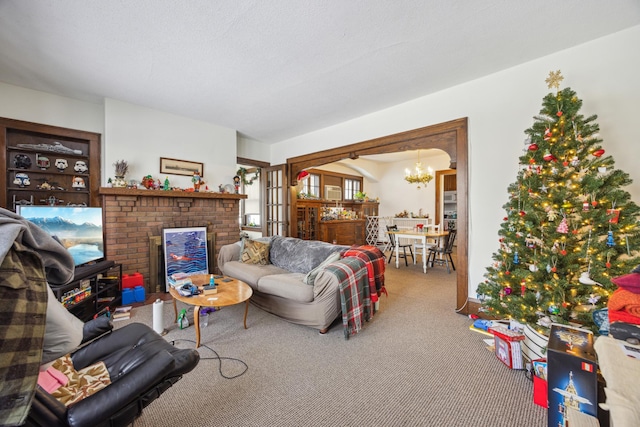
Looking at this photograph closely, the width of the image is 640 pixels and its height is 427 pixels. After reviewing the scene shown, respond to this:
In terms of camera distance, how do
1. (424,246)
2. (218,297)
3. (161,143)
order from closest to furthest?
(218,297)
(161,143)
(424,246)

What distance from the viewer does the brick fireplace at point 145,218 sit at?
141 inches

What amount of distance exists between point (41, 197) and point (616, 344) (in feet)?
18.9

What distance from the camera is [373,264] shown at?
3016mm

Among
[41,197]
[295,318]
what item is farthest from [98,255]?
[295,318]

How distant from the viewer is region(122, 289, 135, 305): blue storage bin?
3.35 m

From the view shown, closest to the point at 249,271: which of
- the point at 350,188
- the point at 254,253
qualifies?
the point at 254,253

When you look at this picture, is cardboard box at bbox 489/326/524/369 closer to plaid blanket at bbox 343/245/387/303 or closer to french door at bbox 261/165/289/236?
plaid blanket at bbox 343/245/387/303

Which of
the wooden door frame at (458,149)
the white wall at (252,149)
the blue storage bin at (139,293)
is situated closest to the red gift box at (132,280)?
the blue storage bin at (139,293)

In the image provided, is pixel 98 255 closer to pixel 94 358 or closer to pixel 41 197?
pixel 41 197

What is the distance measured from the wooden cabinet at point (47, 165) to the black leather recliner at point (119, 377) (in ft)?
10.3

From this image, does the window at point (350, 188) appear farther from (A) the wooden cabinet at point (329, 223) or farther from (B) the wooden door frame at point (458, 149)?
(B) the wooden door frame at point (458, 149)

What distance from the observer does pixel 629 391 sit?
97 cm

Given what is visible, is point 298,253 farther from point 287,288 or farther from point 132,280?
point 132,280

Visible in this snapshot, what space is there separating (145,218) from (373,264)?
342 centimetres
